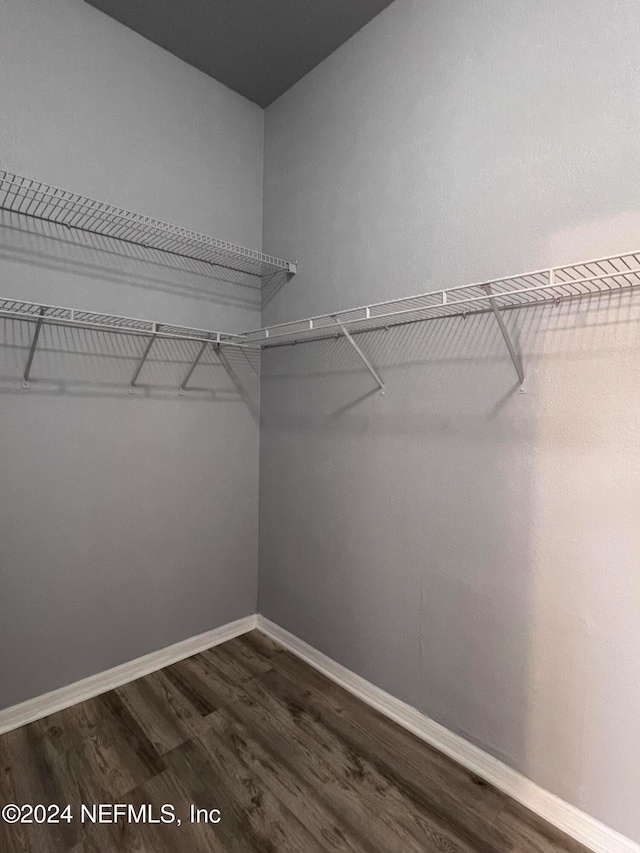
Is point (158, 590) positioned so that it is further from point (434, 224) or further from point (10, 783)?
point (434, 224)

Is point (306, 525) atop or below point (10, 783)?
atop

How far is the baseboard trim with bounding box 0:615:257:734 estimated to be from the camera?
1.71 m

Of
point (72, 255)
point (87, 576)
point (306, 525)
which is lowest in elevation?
point (87, 576)

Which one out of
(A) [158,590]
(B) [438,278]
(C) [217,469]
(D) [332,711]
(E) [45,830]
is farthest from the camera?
(C) [217,469]

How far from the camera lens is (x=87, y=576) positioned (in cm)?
188

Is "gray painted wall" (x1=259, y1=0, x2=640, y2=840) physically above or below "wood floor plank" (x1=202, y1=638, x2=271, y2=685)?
above

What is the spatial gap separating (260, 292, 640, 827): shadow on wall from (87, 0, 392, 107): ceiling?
1263 mm

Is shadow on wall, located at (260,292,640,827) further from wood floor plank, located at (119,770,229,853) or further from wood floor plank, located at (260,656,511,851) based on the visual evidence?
wood floor plank, located at (119,770,229,853)

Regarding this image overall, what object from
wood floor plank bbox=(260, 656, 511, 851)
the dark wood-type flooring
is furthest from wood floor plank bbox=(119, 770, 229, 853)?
wood floor plank bbox=(260, 656, 511, 851)

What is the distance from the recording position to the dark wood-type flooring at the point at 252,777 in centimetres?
129

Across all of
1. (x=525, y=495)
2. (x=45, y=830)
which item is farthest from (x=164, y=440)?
(x=525, y=495)

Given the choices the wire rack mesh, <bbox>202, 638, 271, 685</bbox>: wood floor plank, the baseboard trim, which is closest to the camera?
the wire rack mesh

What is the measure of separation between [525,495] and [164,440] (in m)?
1.49

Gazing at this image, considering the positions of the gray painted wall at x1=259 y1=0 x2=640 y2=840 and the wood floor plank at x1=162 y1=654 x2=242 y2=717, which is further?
the wood floor plank at x1=162 y1=654 x2=242 y2=717
